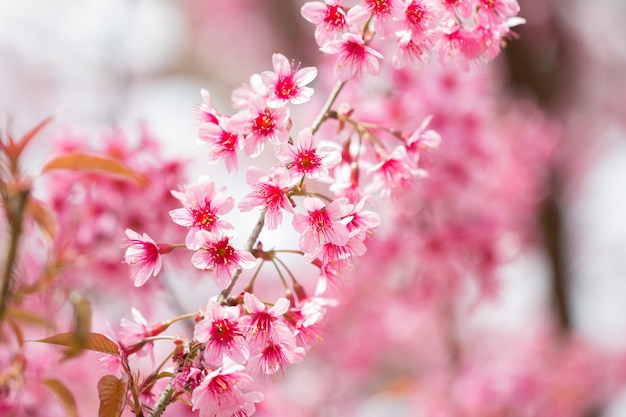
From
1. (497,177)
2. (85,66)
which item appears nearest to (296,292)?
(497,177)

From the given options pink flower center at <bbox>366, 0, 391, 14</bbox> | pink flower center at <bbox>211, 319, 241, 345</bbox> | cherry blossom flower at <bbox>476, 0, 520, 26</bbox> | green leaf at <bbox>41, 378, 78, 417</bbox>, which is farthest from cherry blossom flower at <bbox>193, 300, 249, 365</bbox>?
cherry blossom flower at <bbox>476, 0, 520, 26</bbox>

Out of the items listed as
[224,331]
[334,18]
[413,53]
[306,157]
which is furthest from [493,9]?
[224,331]

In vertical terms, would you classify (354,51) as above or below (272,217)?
above

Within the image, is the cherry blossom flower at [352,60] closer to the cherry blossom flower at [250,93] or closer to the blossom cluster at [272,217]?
the blossom cluster at [272,217]

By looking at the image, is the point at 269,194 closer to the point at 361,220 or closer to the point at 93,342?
the point at 361,220

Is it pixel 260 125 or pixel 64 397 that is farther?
pixel 64 397

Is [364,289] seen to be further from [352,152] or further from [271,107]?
[271,107]

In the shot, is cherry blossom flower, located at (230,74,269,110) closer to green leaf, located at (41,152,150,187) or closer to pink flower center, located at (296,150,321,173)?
pink flower center, located at (296,150,321,173)
